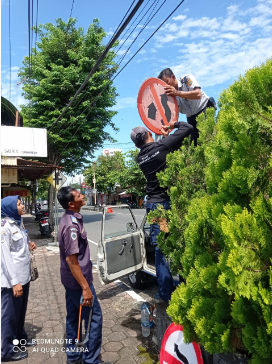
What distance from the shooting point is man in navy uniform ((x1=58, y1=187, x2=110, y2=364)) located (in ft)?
8.38

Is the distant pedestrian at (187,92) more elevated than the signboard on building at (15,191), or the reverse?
the distant pedestrian at (187,92)

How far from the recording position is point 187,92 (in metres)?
2.71

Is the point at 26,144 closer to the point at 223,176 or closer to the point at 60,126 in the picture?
the point at 60,126

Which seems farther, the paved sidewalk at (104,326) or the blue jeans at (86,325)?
the paved sidewalk at (104,326)

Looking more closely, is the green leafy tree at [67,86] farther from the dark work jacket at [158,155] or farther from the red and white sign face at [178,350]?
the red and white sign face at [178,350]

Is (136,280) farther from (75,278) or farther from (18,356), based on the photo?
(75,278)

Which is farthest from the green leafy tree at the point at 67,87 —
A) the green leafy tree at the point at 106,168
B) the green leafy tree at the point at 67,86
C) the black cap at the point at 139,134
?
the green leafy tree at the point at 106,168

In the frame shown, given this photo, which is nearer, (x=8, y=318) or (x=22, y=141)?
(x=8, y=318)

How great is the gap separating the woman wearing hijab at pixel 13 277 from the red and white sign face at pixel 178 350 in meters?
Answer: 1.66

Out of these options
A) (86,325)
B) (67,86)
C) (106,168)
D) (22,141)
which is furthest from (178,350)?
(106,168)

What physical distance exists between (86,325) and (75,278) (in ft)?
1.76

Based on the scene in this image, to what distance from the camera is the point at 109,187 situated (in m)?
44.0

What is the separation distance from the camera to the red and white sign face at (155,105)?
8.94ft

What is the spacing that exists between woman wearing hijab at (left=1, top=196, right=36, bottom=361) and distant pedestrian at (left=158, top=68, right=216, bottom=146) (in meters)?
2.12
